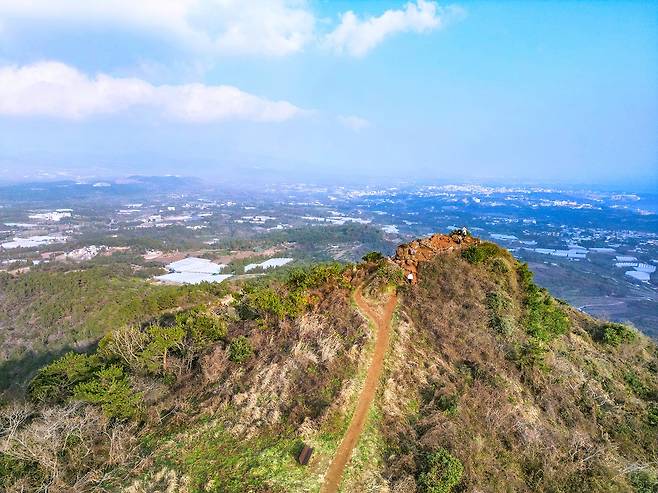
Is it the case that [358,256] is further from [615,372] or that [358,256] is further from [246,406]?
[246,406]

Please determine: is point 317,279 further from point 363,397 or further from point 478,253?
point 478,253

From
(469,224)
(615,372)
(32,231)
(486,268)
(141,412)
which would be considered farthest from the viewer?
(469,224)

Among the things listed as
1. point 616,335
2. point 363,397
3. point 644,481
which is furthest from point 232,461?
point 616,335

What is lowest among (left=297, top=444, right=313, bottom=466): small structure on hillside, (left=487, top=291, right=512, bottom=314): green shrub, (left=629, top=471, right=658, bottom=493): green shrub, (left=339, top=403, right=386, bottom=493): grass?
(left=629, top=471, right=658, bottom=493): green shrub

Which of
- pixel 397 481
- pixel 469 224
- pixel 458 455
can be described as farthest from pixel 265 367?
pixel 469 224

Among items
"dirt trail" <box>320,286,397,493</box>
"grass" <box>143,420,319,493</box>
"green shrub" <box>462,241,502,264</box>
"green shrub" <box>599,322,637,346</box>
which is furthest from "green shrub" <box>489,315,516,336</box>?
"grass" <box>143,420,319,493</box>

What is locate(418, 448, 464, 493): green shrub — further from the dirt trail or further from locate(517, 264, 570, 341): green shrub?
locate(517, 264, 570, 341): green shrub
